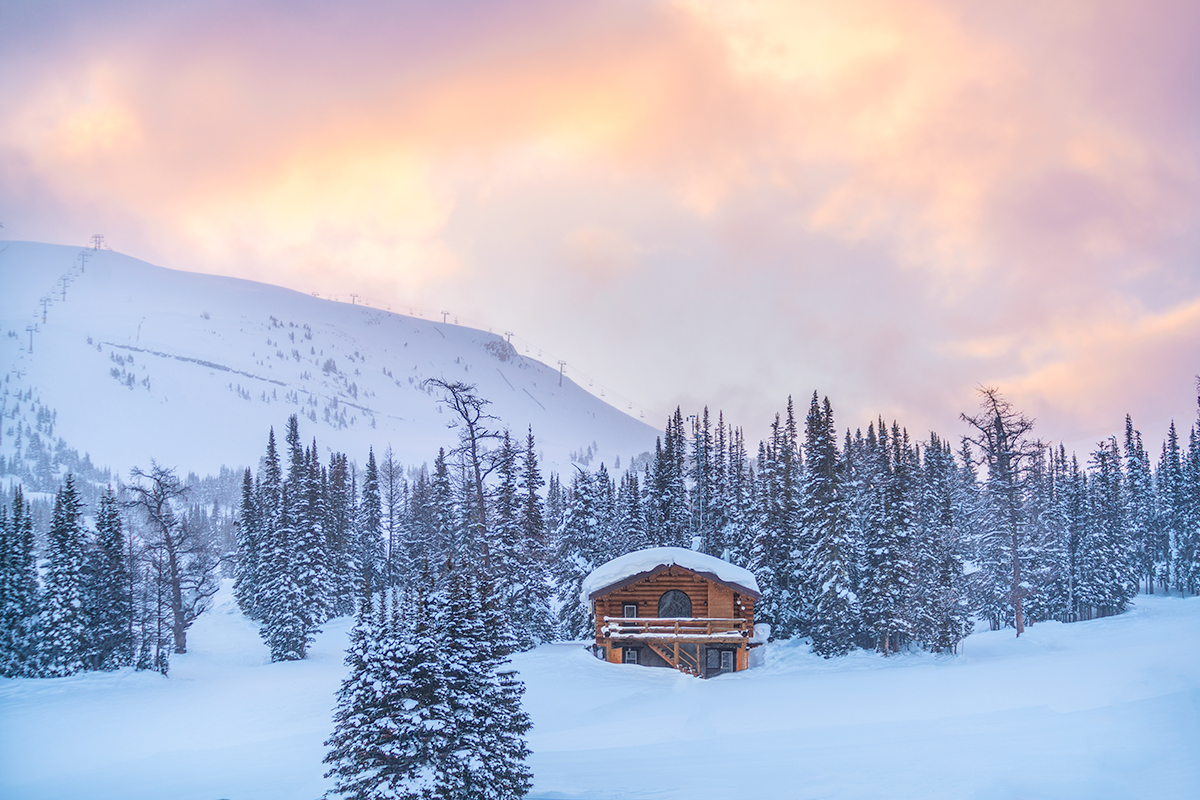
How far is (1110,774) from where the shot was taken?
12.8 metres

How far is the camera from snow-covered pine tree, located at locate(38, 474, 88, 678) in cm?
3569

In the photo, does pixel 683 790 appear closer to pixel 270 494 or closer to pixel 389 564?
pixel 270 494

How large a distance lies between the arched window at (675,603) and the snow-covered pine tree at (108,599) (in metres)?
30.5

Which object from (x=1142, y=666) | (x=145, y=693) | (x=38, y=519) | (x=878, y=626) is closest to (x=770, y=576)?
(x=878, y=626)

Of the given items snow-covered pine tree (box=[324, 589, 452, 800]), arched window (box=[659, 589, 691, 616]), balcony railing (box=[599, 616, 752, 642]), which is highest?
snow-covered pine tree (box=[324, 589, 452, 800])

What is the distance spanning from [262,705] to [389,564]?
45.0 meters

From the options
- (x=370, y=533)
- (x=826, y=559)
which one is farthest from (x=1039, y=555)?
(x=370, y=533)

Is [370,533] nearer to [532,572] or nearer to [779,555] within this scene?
[532,572]

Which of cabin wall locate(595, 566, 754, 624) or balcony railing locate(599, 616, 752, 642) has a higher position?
cabin wall locate(595, 566, 754, 624)

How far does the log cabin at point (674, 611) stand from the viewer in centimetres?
3167

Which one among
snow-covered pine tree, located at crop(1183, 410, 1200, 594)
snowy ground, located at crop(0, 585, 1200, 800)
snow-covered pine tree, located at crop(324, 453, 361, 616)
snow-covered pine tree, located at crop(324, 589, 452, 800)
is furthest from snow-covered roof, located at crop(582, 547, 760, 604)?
snow-covered pine tree, located at crop(1183, 410, 1200, 594)

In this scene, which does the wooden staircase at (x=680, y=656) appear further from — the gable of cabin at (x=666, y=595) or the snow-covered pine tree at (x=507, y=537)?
the snow-covered pine tree at (x=507, y=537)

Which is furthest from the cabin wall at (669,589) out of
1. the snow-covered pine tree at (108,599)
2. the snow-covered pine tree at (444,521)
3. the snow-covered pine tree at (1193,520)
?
the snow-covered pine tree at (1193,520)

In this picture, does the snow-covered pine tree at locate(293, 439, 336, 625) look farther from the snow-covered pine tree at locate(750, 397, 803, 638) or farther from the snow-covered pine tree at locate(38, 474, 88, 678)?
the snow-covered pine tree at locate(750, 397, 803, 638)
